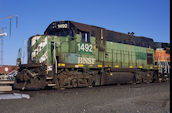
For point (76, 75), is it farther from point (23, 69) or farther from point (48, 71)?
point (23, 69)

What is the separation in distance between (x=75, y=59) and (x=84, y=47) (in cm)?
90

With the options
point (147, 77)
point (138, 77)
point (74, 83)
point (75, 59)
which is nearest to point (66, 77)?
point (74, 83)

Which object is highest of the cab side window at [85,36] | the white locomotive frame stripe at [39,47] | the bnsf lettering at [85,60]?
the cab side window at [85,36]

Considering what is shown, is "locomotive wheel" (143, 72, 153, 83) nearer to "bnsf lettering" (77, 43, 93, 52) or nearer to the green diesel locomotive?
the green diesel locomotive

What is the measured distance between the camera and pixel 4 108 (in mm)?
4734

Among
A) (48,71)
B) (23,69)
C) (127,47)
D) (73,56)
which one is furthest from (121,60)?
(23,69)

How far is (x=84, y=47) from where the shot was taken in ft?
33.7

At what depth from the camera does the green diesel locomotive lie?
872cm

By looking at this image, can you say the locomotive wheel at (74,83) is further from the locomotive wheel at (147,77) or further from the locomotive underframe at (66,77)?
the locomotive wheel at (147,77)

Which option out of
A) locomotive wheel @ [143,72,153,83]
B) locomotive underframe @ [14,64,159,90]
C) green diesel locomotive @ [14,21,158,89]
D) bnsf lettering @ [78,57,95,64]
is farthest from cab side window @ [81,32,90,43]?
locomotive wheel @ [143,72,153,83]

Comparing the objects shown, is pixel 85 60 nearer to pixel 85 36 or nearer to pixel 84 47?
pixel 84 47

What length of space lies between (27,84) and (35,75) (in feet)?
1.80

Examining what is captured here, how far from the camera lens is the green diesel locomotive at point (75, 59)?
28.6ft

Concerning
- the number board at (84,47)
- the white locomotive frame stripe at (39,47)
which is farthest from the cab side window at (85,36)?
the white locomotive frame stripe at (39,47)
